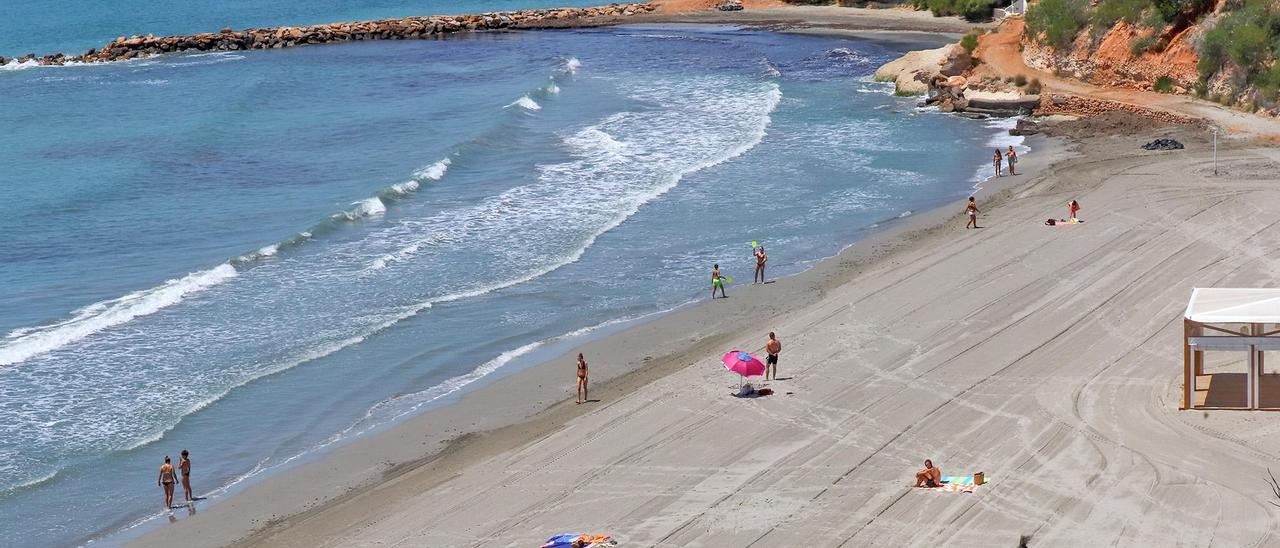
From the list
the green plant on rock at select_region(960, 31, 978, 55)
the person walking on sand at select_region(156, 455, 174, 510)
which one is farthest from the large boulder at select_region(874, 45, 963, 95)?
the person walking on sand at select_region(156, 455, 174, 510)

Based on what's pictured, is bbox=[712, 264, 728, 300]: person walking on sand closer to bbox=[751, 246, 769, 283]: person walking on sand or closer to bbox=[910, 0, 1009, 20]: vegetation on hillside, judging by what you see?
bbox=[751, 246, 769, 283]: person walking on sand

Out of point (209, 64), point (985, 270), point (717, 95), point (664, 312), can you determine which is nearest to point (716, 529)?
point (664, 312)

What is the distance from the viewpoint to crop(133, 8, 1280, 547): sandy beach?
19578 mm

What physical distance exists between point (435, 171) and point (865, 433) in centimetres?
2613

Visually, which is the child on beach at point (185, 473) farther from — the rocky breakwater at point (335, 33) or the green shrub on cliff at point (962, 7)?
the rocky breakwater at point (335, 33)

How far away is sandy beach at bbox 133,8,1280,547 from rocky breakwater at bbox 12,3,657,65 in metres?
63.6

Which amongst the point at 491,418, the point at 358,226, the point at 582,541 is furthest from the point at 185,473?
the point at 358,226

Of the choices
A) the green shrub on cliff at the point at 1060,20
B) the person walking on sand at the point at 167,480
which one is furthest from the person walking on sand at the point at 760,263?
the green shrub on cliff at the point at 1060,20

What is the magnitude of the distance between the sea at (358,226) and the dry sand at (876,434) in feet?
7.15

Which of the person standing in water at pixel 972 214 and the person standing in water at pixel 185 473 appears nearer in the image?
the person standing in water at pixel 185 473

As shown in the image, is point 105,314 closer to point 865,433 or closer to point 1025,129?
point 865,433

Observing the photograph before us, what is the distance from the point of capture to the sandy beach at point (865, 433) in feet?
64.2

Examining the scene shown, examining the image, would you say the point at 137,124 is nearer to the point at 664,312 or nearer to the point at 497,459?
the point at 664,312

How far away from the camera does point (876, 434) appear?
2250 centimetres
